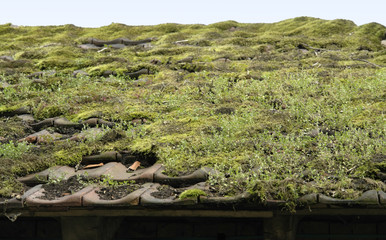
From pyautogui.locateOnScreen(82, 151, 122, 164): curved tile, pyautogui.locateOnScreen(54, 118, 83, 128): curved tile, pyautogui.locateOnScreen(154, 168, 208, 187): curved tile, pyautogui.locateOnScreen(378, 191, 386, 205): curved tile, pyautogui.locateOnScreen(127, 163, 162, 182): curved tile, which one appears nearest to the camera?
pyautogui.locateOnScreen(378, 191, 386, 205): curved tile

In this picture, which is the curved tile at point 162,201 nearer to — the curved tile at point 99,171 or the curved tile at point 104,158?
the curved tile at point 99,171

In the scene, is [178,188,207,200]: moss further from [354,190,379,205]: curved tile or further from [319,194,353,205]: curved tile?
[354,190,379,205]: curved tile

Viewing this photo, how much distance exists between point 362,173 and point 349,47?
5.49 m

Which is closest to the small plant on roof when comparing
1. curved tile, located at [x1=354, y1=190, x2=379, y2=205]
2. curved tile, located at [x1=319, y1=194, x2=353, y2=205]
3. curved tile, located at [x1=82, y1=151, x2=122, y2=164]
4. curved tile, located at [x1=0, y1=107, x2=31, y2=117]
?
curved tile, located at [x1=82, y1=151, x2=122, y2=164]

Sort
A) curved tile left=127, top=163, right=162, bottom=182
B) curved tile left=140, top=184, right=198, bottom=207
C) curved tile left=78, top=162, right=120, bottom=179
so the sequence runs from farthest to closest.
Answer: curved tile left=78, top=162, right=120, bottom=179 < curved tile left=127, top=163, right=162, bottom=182 < curved tile left=140, top=184, right=198, bottom=207

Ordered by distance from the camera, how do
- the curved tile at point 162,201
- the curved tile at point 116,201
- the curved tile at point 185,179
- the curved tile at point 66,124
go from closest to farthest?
the curved tile at point 162,201, the curved tile at point 116,201, the curved tile at point 185,179, the curved tile at point 66,124

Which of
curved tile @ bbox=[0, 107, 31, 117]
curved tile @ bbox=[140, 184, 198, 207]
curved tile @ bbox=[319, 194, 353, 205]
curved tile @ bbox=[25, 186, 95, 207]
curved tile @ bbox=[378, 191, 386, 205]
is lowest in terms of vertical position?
curved tile @ bbox=[25, 186, 95, 207]

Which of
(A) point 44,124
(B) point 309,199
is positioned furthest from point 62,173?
(B) point 309,199

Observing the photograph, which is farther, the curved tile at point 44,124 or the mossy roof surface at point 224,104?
the curved tile at point 44,124

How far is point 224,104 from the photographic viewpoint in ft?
20.7

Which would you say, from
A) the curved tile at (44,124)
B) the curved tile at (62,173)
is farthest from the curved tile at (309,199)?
the curved tile at (44,124)

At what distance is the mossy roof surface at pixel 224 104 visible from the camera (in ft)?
14.4

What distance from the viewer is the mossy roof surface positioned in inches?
173

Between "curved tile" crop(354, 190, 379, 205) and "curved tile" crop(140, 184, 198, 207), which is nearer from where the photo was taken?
"curved tile" crop(354, 190, 379, 205)
